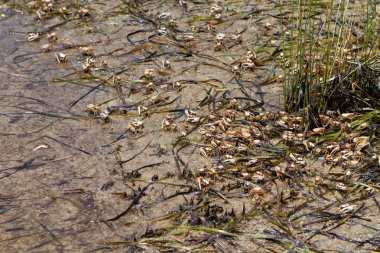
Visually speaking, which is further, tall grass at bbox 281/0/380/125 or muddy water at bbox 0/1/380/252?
tall grass at bbox 281/0/380/125

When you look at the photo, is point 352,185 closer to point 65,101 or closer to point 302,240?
point 302,240

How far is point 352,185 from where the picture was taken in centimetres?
411

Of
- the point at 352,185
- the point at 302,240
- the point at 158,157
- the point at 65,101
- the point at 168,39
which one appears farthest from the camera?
the point at 168,39

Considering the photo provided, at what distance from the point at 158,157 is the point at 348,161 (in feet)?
3.90

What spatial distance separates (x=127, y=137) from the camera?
470 cm

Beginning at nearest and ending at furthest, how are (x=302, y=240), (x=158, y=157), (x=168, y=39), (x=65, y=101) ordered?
(x=302, y=240) → (x=158, y=157) → (x=65, y=101) → (x=168, y=39)

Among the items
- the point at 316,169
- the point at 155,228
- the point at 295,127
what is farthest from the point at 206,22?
the point at 155,228

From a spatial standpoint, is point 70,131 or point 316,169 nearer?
point 316,169

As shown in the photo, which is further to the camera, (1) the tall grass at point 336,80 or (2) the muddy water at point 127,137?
(1) the tall grass at point 336,80

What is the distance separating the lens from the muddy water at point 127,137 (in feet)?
12.3

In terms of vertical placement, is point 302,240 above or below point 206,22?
below

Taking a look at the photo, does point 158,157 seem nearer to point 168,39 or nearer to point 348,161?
point 348,161

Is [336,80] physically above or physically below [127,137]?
above

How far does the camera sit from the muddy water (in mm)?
3762
